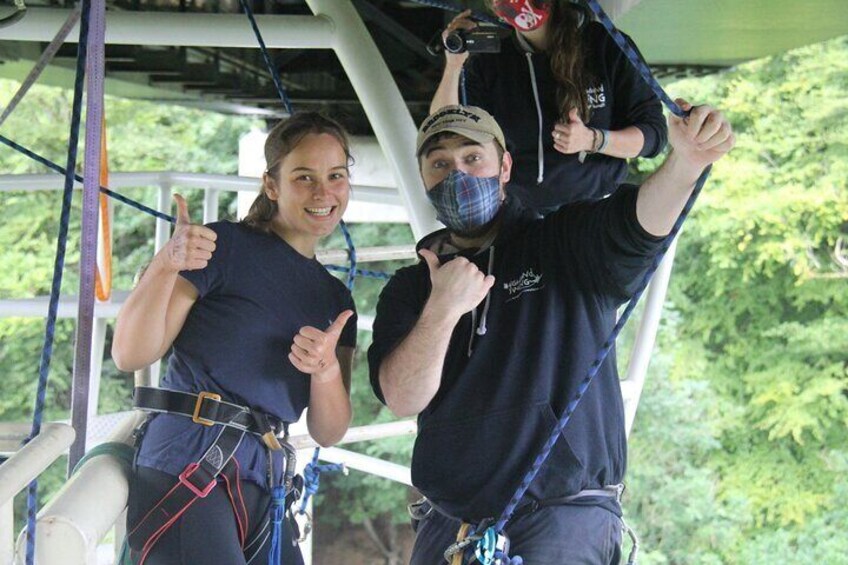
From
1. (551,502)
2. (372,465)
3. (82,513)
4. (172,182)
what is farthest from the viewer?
(372,465)

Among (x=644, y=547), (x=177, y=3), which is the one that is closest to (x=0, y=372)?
(x=644, y=547)

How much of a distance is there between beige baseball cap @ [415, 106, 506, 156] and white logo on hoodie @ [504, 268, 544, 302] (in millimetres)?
271

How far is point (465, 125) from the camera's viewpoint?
2.15 metres

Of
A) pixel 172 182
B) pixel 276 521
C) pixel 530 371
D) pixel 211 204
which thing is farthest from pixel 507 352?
pixel 211 204

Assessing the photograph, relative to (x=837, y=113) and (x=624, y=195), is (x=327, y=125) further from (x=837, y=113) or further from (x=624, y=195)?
(x=837, y=113)

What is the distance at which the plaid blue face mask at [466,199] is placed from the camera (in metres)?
2.10

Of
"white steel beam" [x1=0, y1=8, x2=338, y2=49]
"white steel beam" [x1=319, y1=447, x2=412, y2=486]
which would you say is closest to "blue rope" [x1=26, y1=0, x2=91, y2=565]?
"white steel beam" [x1=0, y1=8, x2=338, y2=49]

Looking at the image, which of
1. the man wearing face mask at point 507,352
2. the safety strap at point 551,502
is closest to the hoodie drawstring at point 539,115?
the man wearing face mask at point 507,352

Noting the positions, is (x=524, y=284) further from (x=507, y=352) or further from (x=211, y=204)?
(x=211, y=204)

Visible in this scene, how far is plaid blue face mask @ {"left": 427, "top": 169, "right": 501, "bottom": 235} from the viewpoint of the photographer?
82.7 inches

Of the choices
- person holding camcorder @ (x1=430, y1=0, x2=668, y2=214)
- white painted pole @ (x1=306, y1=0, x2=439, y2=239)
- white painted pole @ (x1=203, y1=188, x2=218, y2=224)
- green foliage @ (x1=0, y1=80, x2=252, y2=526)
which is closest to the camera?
person holding camcorder @ (x1=430, y1=0, x2=668, y2=214)

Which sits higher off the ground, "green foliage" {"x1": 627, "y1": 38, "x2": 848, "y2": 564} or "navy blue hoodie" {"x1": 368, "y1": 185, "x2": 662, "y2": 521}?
"navy blue hoodie" {"x1": 368, "y1": 185, "x2": 662, "y2": 521}

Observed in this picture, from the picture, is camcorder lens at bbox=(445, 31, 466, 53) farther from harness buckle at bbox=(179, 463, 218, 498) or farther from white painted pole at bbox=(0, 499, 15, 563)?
white painted pole at bbox=(0, 499, 15, 563)

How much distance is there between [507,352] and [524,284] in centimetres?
14
